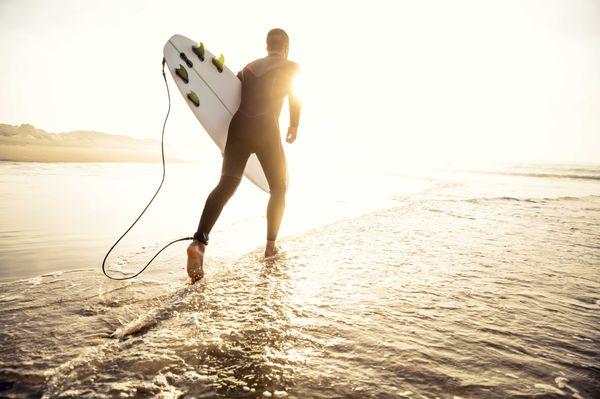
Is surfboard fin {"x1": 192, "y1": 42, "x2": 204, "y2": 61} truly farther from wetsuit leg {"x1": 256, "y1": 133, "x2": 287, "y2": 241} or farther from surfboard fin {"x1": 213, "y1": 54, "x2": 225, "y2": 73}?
wetsuit leg {"x1": 256, "y1": 133, "x2": 287, "y2": 241}

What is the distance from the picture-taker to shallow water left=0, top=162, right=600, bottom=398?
1261mm

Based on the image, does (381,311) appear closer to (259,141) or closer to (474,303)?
(474,303)

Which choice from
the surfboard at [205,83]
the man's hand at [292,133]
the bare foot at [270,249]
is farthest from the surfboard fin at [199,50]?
the bare foot at [270,249]

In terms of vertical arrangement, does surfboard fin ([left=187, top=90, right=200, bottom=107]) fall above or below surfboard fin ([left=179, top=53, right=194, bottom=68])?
below

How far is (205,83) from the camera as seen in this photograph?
3.50m

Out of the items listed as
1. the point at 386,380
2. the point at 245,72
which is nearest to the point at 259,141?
the point at 245,72

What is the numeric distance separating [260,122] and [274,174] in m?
0.50

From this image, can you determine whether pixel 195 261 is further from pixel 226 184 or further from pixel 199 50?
pixel 199 50

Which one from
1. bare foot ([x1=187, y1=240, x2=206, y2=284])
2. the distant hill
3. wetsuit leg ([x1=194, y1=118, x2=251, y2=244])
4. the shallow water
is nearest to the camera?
the shallow water

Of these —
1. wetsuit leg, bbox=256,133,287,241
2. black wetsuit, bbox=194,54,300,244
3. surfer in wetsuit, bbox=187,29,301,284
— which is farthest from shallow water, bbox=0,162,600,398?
black wetsuit, bbox=194,54,300,244

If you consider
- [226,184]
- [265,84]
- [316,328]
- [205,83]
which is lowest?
[316,328]

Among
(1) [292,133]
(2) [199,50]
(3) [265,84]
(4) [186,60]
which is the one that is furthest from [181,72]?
(1) [292,133]

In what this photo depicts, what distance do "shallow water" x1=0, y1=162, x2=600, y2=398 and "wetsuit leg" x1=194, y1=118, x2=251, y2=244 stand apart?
0.41 meters

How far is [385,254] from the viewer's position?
324cm
